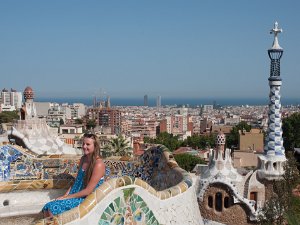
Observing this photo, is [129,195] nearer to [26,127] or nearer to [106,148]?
[26,127]

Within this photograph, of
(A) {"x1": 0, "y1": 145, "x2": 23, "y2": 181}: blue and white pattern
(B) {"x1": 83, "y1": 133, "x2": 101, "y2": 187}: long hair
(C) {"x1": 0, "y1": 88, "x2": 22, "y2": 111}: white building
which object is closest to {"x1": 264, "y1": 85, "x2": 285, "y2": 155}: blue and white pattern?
(A) {"x1": 0, "y1": 145, "x2": 23, "y2": 181}: blue and white pattern

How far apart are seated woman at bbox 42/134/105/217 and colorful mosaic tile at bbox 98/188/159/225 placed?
40 centimetres

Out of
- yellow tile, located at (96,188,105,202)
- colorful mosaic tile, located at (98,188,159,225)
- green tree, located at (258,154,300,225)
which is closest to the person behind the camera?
yellow tile, located at (96,188,105,202)

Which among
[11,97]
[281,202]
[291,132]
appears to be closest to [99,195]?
[281,202]

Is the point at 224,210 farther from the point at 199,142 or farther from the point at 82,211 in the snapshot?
the point at 199,142

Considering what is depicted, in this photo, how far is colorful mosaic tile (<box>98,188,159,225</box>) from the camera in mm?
3871

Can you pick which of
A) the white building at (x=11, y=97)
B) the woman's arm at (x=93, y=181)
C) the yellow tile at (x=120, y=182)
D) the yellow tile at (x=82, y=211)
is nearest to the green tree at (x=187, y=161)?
the woman's arm at (x=93, y=181)

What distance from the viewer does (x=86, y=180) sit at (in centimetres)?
438

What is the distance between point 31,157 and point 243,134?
3221cm

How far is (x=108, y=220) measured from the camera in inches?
152

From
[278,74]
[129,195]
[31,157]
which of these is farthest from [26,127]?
[278,74]

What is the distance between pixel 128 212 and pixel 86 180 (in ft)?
1.89

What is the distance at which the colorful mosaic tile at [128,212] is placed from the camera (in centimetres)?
387

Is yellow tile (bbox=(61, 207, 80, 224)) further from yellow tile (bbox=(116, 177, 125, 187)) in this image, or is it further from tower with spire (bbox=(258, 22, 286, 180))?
tower with spire (bbox=(258, 22, 286, 180))
